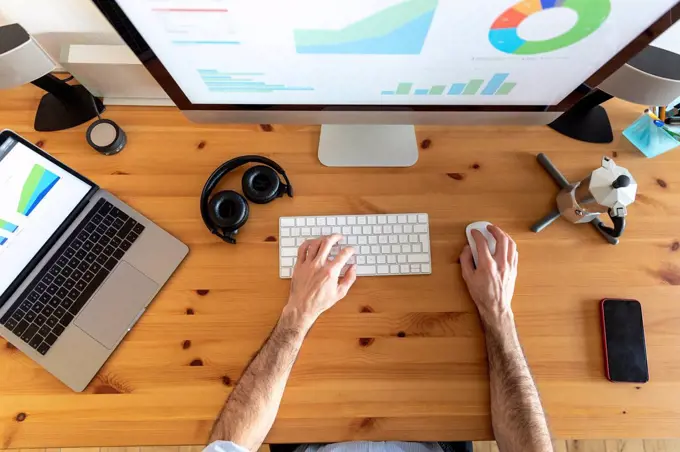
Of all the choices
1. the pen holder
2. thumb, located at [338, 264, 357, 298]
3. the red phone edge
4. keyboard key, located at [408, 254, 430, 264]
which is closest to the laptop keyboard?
thumb, located at [338, 264, 357, 298]

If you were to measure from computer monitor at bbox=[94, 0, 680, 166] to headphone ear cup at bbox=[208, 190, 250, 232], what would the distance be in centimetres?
15

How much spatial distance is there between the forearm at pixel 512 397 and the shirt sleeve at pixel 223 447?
45 centimetres

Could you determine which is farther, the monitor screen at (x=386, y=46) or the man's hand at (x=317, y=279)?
the man's hand at (x=317, y=279)

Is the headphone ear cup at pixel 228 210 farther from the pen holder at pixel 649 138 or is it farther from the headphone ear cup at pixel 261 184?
the pen holder at pixel 649 138

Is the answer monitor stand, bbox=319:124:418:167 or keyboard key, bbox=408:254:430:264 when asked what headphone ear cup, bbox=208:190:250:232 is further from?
keyboard key, bbox=408:254:430:264

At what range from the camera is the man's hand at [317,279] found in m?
0.88

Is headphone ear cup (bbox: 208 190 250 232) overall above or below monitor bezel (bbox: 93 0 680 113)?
below

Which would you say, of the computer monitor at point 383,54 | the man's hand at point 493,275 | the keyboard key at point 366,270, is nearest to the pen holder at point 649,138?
the computer monitor at point 383,54

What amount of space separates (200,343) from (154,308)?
0.11m

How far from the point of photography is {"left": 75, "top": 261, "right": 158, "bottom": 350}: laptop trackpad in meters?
0.89

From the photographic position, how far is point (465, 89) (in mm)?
802

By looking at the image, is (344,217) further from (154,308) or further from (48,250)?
(48,250)

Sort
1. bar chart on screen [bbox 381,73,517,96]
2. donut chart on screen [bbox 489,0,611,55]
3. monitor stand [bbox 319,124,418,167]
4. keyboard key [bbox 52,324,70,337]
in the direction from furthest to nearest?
monitor stand [bbox 319,124,418,167] → keyboard key [bbox 52,324,70,337] → bar chart on screen [bbox 381,73,517,96] → donut chart on screen [bbox 489,0,611,55]

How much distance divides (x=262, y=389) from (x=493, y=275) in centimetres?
46
